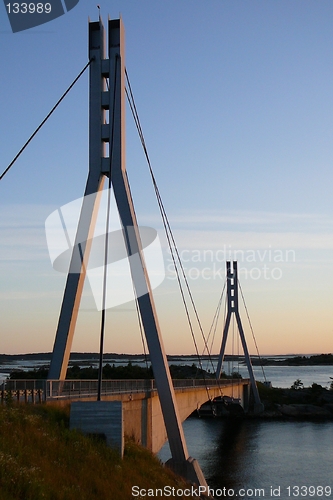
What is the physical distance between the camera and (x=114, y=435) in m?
18.2

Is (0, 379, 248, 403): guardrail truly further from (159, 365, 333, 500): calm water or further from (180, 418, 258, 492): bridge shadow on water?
(180, 418, 258, 492): bridge shadow on water

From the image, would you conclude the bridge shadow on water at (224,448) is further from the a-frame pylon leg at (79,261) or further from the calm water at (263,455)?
the a-frame pylon leg at (79,261)

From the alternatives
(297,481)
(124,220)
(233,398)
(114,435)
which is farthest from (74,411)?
(233,398)

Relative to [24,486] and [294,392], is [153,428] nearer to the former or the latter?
[24,486]

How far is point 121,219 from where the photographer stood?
74.5 ft

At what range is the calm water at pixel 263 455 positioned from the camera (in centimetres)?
3516

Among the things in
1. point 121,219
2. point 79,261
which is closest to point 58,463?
point 79,261

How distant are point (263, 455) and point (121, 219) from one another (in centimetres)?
Result: 3025

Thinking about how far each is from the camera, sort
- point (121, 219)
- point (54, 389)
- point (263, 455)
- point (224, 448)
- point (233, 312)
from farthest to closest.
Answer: point (233, 312) < point (224, 448) < point (263, 455) < point (121, 219) < point (54, 389)

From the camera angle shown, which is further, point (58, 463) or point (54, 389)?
point (54, 389)

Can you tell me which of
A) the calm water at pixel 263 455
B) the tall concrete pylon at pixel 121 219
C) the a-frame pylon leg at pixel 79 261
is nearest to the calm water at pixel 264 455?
the calm water at pixel 263 455

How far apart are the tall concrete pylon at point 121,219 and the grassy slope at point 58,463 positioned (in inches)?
109

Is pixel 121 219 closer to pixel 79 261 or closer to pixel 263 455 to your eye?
pixel 79 261

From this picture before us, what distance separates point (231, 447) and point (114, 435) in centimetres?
3486
